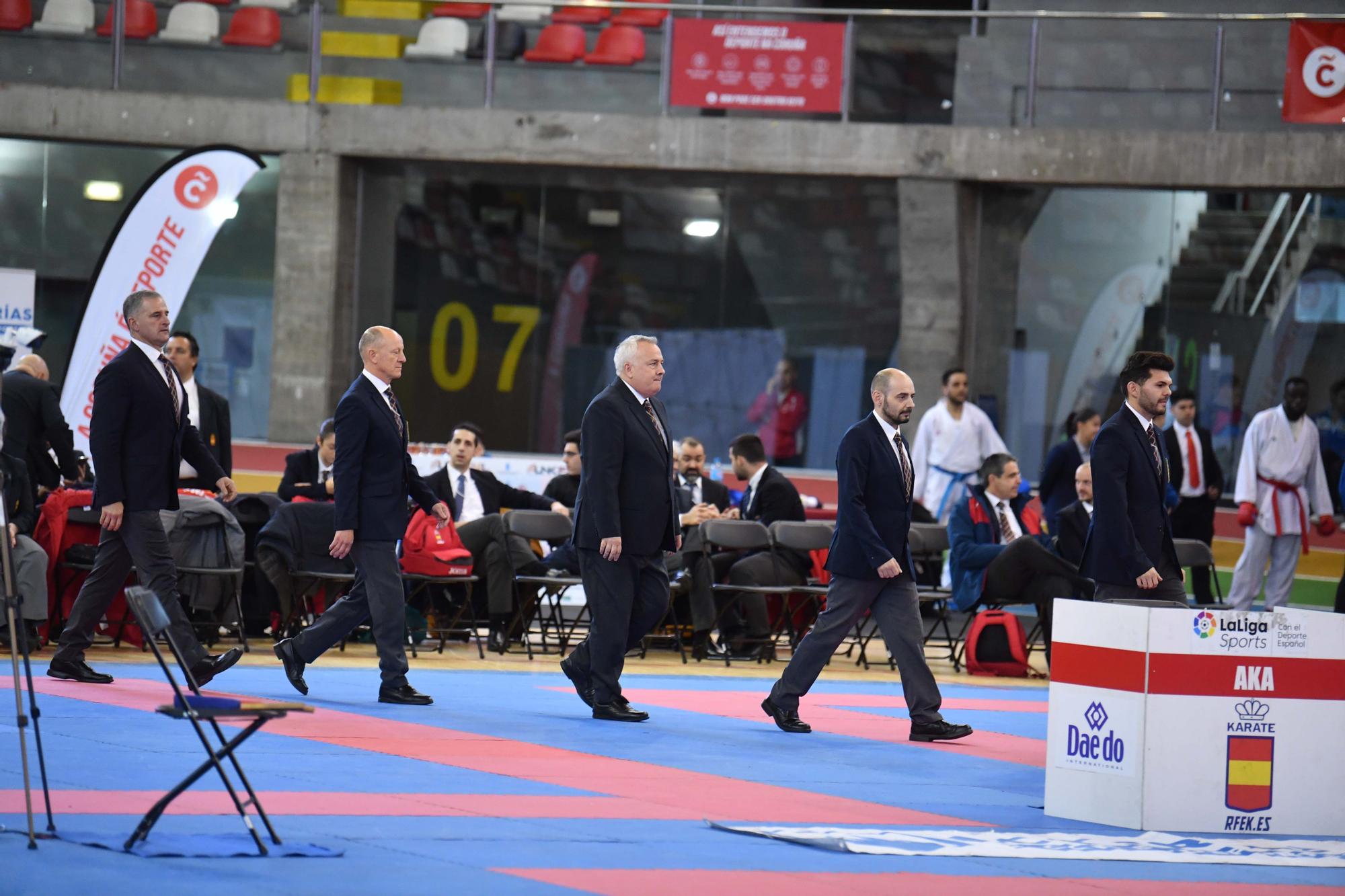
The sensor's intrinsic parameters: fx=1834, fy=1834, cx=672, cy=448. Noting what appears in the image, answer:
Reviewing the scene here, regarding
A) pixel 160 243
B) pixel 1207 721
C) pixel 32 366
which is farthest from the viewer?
pixel 160 243

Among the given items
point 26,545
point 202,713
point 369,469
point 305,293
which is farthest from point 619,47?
point 202,713

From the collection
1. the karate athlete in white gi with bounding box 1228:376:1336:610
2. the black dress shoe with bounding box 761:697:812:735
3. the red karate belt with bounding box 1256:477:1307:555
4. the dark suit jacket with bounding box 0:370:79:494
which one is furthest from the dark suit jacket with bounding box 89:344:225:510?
the red karate belt with bounding box 1256:477:1307:555

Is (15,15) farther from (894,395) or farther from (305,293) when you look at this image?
(894,395)

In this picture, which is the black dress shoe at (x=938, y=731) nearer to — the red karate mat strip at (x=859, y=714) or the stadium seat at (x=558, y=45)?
the red karate mat strip at (x=859, y=714)

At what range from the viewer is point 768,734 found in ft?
28.1

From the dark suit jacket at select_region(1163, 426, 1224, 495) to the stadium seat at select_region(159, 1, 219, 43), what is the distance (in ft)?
31.8

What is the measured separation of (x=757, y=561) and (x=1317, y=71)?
24.2ft

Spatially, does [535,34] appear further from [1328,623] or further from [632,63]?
[1328,623]

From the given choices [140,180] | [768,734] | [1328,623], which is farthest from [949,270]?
[1328,623]

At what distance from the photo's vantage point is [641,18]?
17.2 meters

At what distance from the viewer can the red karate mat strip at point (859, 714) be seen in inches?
328

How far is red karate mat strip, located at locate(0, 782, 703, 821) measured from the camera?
5.69 metres

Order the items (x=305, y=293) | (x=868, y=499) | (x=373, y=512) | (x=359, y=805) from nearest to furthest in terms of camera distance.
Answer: (x=359, y=805) < (x=868, y=499) < (x=373, y=512) < (x=305, y=293)

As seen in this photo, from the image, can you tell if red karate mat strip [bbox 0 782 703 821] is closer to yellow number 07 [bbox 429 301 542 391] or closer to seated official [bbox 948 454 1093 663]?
seated official [bbox 948 454 1093 663]
